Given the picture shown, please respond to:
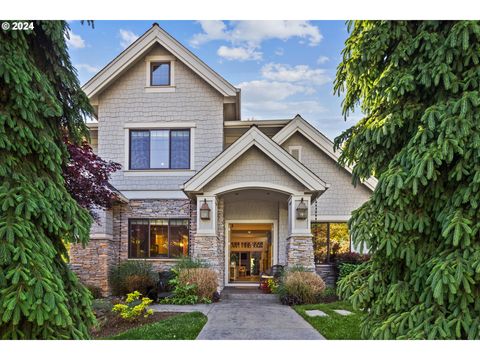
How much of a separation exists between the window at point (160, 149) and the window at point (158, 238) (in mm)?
1218

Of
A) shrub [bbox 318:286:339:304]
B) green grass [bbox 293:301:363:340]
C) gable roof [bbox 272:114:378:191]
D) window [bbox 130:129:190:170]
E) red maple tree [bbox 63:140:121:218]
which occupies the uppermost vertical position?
gable roof [bbox 272:114:378:191]

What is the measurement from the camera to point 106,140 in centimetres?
745

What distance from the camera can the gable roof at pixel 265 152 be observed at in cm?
770

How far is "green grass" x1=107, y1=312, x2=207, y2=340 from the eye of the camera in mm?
4395

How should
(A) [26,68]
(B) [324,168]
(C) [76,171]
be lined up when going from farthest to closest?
(B) [324,168], (C) [76,171], (A) [26,68]

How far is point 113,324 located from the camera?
5039mm

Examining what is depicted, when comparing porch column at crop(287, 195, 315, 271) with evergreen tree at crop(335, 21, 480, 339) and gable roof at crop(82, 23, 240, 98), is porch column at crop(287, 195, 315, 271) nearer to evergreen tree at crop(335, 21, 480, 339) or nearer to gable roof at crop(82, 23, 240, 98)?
gable roof at crop(82, 23, 240, 98)

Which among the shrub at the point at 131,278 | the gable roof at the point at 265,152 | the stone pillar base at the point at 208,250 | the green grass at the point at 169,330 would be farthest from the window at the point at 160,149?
the green grass at the point at 169,330

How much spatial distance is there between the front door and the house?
64 centimetres

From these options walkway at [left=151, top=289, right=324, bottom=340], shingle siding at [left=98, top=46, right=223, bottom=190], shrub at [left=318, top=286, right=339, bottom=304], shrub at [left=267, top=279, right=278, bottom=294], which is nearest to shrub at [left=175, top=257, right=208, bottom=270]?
walkway at [left=151, top=289, right=324, bottom=340]

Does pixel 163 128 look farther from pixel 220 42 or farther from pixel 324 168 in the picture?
pixel 324 168

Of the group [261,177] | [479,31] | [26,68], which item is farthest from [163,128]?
[479,31]

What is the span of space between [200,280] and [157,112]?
3751mm
